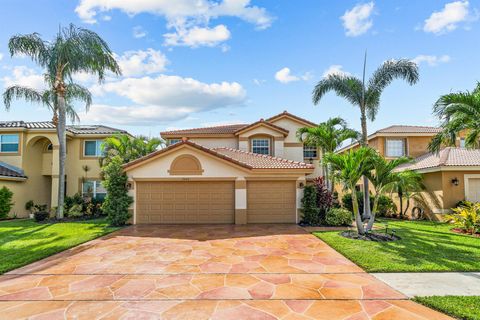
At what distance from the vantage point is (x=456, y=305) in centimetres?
448

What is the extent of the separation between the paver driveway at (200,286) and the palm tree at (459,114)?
8.25 metres

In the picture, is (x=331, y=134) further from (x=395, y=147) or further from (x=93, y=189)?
(x=93, y=189)

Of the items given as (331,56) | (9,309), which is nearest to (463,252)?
(331,56)

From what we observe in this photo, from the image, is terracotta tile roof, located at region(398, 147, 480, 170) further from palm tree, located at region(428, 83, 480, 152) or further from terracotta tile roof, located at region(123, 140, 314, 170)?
terracotta tile roof, located at region(123, 140, 314, 170)

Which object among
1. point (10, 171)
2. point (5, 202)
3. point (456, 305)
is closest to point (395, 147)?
point (456, 305)

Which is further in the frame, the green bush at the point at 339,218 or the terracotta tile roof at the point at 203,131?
the terracotta tile roof at the point at 203,131

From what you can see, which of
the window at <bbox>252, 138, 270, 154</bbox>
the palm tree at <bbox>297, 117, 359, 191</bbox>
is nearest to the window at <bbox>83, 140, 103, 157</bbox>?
the window at <bbox>252, 138, 270, 154</bbox>

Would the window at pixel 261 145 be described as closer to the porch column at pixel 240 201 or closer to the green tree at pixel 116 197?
the porch column at pixel 240 201

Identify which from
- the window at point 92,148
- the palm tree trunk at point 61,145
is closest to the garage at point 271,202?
the palm tree trunk at point 61,145

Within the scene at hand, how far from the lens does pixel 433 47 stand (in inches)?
462

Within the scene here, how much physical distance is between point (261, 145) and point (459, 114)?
12400 millimetres

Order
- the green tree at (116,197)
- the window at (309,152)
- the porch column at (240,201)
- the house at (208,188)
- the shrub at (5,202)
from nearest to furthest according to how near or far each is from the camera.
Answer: the green tree at (116,197) < the porch column at (240,201) < the house at (208,188) < the shrub at (5,202) < the window at (309,152)

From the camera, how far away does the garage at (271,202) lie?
14.0 meters

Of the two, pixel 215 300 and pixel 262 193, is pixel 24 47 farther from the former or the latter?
pixel 215 300
